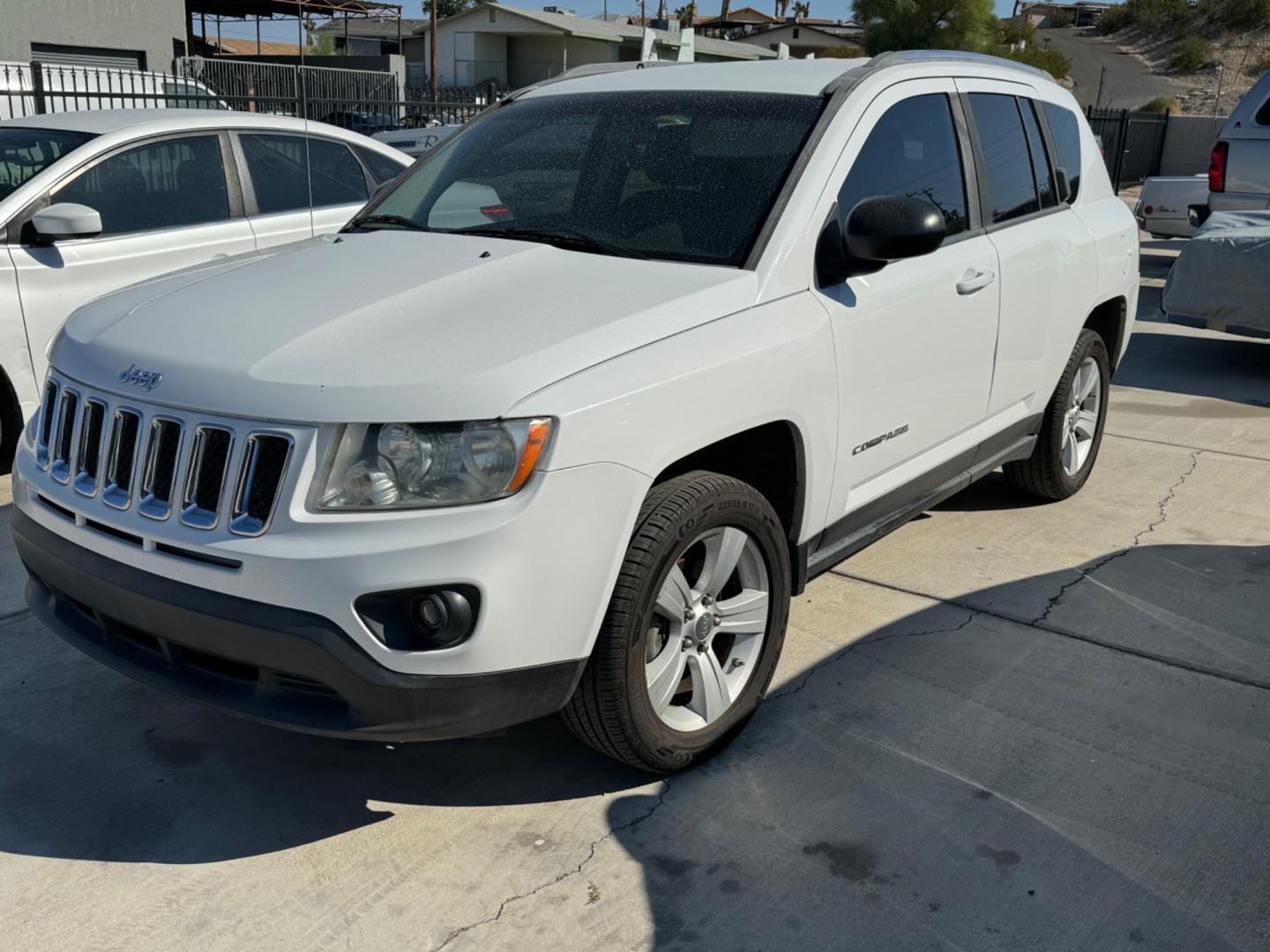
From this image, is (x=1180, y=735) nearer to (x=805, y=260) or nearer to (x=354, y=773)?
(x=805, y=260)

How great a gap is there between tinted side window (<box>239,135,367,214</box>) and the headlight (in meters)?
4.26

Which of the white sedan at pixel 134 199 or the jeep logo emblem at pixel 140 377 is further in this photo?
the white sedan at pixel 134 199

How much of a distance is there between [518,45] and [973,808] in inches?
2361

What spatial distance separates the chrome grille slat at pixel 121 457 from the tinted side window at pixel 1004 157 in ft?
9.88

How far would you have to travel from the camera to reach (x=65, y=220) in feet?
18.0

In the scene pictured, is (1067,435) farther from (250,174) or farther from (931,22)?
(931,22)

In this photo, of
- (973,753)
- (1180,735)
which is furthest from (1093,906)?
(1180,735)

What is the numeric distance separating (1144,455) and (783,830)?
4334mm

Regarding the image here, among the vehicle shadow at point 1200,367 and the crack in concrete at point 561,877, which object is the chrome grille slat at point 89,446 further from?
the vehicle shadow at point 1200,367

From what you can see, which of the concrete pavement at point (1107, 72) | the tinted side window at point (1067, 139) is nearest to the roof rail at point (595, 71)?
the tinted side window at point (1067, 139)

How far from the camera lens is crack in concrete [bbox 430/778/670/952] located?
109 inches

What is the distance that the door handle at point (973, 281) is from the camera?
422 centimetres

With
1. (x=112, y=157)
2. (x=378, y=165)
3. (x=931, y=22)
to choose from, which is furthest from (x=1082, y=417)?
(x=931, y=22)

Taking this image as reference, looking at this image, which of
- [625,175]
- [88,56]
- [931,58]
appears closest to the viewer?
[625,175]
